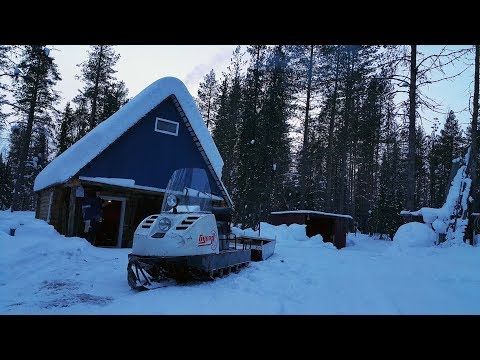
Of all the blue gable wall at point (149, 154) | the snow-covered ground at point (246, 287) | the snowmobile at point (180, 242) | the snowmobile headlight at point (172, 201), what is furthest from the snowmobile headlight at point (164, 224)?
the blue gable wall at point (149, 154)

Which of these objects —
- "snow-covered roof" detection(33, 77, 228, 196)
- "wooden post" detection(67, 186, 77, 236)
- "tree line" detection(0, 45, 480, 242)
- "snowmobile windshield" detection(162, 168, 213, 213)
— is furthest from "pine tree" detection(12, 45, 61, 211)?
"snowmobile windshield" detection(162, 168, 213, 213)

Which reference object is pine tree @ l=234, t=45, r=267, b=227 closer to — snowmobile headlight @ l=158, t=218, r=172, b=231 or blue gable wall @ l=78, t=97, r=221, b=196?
blue gable wall @ l=78, t=97, r=221, b=196

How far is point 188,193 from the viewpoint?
721 cm

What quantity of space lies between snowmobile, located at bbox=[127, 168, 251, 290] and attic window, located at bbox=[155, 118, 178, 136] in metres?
8.53

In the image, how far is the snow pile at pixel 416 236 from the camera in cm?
1163

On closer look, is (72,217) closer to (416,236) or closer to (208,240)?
(208,240)

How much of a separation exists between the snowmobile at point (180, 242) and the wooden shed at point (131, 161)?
205 inches

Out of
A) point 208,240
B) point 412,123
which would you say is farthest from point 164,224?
point 412,123

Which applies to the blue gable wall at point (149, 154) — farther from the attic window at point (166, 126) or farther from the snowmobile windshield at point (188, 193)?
the snowmobile windshield at point (188, 193)

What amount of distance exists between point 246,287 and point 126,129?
33.3 ft

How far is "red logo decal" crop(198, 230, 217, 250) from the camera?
630 centimetres
